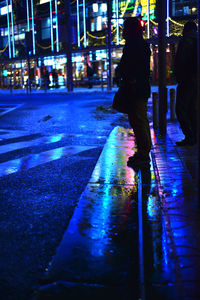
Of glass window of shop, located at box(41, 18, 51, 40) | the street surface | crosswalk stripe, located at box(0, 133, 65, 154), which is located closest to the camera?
the street surface

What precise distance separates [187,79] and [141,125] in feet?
5.03

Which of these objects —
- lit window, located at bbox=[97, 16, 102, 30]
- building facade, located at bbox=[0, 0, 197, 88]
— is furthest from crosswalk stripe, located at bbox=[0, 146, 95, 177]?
lit window, located at bbox=[97, 16, 102, 30]

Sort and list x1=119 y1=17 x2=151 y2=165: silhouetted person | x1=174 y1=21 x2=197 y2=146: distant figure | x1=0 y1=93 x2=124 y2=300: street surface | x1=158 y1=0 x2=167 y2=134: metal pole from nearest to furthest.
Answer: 1. x1=0 y1=93 x2=124 y2=300: street surface
2. x1=119 y1=17 x2=151 y2=165: silhouetted person
3. x1=174 y1=21 x2=197 y2=146: distant figure
4. x1=158 y1=0 x2=167 y2=134: metal pole

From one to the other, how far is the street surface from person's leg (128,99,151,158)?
67 cm

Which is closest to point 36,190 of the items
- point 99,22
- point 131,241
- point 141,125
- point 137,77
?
point 131,241

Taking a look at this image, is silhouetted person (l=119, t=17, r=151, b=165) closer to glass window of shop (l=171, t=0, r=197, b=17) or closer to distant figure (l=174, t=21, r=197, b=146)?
distant figure (l=174, t=21, r=197, b=146)

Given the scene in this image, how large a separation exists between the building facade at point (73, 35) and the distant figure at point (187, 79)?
71.8 ft

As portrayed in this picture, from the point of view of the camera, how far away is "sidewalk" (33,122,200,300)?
2.07 metres

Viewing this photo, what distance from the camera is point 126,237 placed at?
108 inches

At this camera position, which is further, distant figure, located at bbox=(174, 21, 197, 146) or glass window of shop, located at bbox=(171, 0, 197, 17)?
glass window of shop, located at bbox=(171, 0, 197, 17)

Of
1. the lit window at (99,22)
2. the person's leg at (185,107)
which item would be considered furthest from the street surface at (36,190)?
the lit window at (99,22)

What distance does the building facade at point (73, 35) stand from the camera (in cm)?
3095

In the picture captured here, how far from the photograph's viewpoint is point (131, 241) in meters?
2.68

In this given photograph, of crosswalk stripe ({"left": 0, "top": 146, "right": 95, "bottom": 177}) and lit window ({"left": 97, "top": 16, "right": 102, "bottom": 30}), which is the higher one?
lit window ({"left": 97, "top": 16, "right": 102, "bottom": 30})
